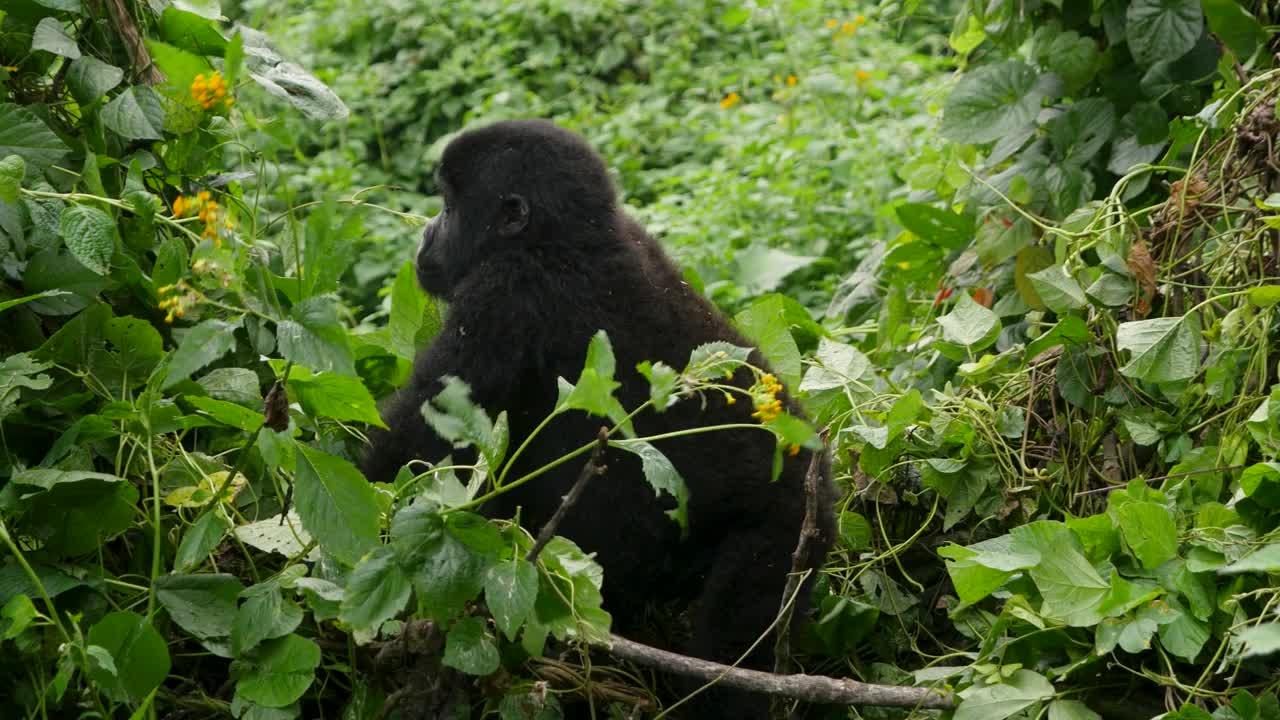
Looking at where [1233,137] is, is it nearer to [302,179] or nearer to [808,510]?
[808,510]

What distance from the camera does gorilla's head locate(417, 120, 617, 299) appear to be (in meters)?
2.98

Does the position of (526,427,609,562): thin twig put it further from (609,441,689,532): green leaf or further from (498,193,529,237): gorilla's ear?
(498,193,529,237): gorilla's ear

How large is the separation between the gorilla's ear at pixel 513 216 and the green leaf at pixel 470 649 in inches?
43.6

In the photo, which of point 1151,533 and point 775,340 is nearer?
point 1151,533

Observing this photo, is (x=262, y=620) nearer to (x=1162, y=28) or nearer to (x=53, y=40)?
(x=53, y=40)

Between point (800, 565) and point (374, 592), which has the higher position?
point (374, 592)

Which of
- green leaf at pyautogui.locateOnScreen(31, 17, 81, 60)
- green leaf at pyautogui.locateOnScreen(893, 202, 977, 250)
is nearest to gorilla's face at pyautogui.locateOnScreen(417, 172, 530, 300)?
green leaf at pyautogui.locateOnScreen(31, 17, 81, 60)

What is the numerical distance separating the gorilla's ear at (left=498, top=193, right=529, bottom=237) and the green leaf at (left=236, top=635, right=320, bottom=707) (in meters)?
1.09

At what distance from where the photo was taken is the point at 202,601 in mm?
2252

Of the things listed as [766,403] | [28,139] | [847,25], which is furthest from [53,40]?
[847,25]

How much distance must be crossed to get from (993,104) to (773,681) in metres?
2.04

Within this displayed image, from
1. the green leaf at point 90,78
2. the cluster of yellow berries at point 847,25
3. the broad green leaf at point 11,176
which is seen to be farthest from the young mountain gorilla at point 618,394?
the cluster of yellow berries at point 847,25

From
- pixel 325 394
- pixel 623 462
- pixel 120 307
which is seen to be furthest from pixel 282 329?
pixel 623 462

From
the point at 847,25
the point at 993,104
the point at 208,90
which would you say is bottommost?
the point at 847,25
